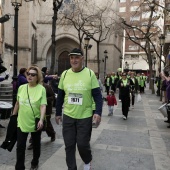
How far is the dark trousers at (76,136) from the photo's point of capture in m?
4.26

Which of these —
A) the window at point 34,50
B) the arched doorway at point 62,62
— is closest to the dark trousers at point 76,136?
the window at point 34,50

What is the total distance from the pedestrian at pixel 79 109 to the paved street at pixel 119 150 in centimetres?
97

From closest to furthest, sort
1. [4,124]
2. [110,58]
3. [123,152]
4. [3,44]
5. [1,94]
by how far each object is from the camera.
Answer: [123,152]
[4,124]
[1,94]
[3,44]
[110,58]

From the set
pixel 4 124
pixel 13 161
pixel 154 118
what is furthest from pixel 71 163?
pixel 154 118

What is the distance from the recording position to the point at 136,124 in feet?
33.0

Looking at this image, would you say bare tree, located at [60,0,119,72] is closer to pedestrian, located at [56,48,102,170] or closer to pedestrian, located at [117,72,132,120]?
pedestrian, located at [117,72,132,120]

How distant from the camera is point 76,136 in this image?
4355 mm

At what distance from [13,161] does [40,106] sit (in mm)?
1461

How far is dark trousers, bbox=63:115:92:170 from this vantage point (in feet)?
14.0

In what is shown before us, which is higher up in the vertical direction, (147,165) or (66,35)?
(66,35)

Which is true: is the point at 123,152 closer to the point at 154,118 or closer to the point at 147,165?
the point at 147,165

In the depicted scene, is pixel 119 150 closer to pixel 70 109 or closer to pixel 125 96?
pixel 70 109

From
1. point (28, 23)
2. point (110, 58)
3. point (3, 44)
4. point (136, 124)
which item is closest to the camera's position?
point (136, 124)

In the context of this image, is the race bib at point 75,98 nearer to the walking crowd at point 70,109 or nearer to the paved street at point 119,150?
the walking crowd at point 70,109
